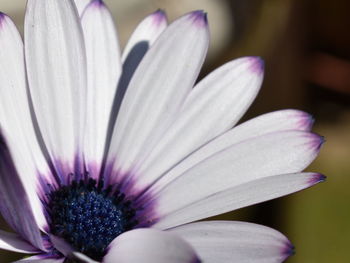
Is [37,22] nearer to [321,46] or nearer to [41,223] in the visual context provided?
[41,223]

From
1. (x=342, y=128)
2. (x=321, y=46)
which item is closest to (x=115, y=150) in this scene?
(x=342, y=128)

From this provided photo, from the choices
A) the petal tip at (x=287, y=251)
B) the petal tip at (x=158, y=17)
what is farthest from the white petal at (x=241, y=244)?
the petal tip at (x=158, y=17)

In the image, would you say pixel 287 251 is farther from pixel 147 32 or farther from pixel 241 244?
pixel 147 32

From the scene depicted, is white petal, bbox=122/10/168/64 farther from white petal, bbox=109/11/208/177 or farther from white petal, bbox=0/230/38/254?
white petal, bbox=0/230/38/254

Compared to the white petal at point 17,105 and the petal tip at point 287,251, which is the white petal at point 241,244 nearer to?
the petal tip at point 287,251

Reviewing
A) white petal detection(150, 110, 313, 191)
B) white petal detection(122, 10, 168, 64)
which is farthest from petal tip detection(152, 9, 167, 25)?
white petal detection(150, 110, 313, 191)
